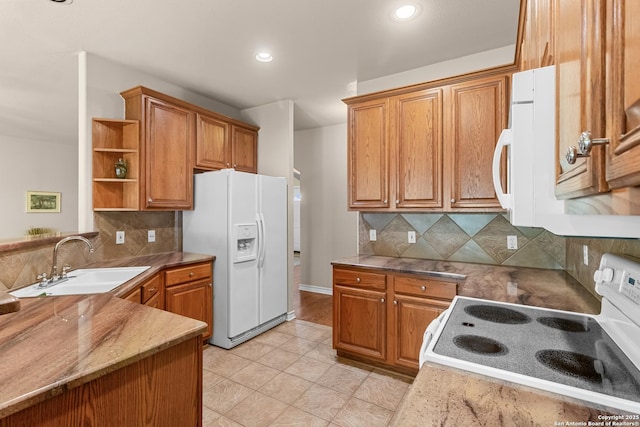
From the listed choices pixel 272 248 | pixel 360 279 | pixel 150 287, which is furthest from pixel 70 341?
pixel 272 248

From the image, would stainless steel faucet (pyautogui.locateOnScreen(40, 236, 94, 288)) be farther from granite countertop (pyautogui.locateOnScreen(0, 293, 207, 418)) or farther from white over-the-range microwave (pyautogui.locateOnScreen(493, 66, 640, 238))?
white over-the-range microwave (pyautogui.locateOnScreen(493, 66, 640, 238))

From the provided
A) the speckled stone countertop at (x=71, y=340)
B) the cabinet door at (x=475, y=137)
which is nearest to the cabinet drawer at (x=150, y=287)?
the speckled stone countertop at (x=71, y=340)

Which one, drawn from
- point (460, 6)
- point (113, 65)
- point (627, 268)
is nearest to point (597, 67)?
point (627, 268)

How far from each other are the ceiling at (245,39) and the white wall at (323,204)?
1.45m

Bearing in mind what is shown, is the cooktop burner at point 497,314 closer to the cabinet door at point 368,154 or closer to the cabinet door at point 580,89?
the cabinet door at point 580,89

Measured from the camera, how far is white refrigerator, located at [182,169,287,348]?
118 inches

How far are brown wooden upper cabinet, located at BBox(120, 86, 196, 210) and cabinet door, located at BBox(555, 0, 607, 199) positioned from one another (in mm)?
2979

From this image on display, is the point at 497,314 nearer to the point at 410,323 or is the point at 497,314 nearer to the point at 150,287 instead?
the point at 410,323

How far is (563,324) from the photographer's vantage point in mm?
1159

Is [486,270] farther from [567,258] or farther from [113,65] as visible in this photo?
[113,65]

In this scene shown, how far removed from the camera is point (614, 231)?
641mm

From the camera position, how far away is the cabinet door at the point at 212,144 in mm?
3291

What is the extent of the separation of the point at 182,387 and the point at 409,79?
10.1 feet

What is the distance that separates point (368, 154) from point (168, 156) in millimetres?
1926
